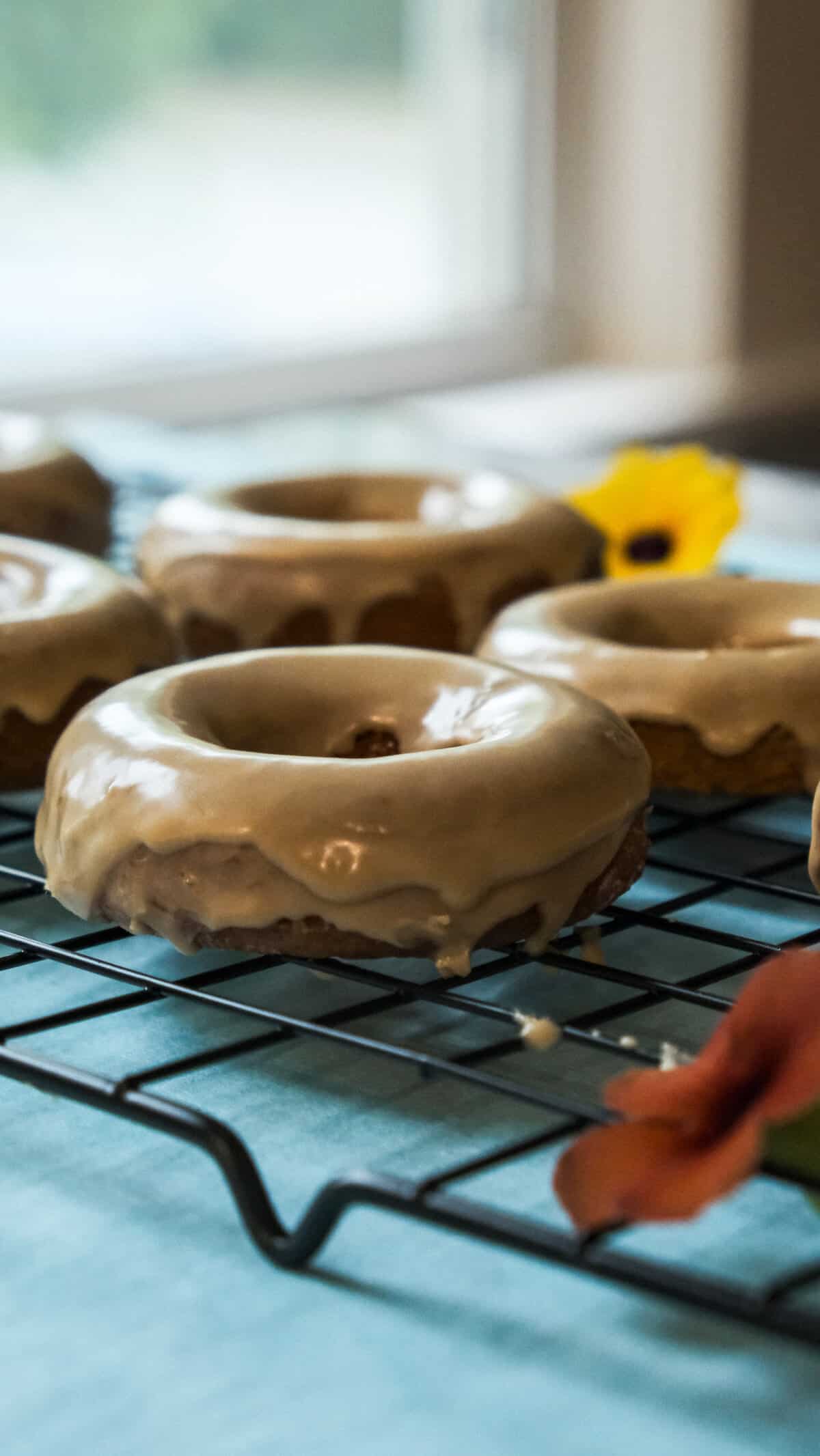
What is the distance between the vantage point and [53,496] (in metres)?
1.40

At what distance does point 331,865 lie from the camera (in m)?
0.78

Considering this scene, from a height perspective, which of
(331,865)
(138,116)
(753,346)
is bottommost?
(753,346)

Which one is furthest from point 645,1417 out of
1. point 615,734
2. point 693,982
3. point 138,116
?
point 138,116

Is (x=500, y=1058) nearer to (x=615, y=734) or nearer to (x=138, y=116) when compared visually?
(x=615, y=734)

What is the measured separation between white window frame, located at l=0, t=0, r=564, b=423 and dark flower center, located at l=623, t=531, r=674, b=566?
1.47 meters

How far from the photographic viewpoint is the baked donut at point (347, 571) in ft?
4.02

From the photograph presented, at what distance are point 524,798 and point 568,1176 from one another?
11.5 inches

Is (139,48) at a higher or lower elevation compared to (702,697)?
higher

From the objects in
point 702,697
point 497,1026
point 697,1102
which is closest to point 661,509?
point 702,697

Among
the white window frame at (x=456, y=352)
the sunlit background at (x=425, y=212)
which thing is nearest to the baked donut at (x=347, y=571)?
the sunlit background at (x=425, y=212)

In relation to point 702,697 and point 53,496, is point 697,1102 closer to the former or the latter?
point 702,697

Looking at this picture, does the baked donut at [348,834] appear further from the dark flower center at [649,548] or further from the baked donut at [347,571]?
the dark flower center at [649,548]

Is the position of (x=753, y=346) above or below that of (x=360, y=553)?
below

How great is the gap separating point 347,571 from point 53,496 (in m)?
0.29
